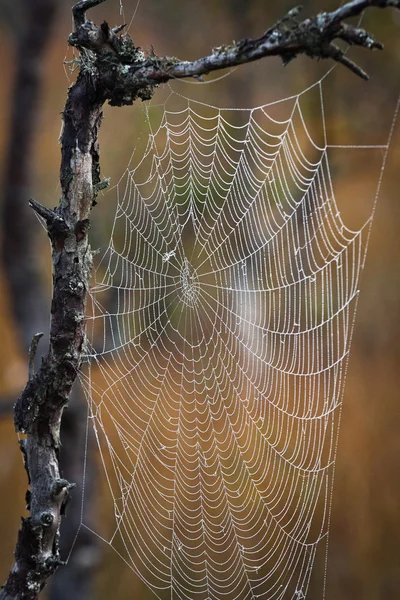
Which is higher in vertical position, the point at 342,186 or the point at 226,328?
the point at 342,186

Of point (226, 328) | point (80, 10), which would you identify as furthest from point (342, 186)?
point (80, 10)

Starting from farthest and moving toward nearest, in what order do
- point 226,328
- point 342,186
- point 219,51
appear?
1. point 342,186
2. point 226,328
3. point 219,51

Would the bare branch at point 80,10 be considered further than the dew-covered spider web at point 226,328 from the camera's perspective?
No

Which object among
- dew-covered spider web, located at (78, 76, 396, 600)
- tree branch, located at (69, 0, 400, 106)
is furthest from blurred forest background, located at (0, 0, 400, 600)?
tree branch, located at (69, 0, 400, 106)

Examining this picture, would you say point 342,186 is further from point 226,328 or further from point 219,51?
point 219,51

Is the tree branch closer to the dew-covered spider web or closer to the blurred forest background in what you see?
the dew-covered spider web

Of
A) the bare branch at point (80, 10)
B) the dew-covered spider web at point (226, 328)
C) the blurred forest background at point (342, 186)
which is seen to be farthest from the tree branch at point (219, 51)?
the blurred forest background at point (342, 186)

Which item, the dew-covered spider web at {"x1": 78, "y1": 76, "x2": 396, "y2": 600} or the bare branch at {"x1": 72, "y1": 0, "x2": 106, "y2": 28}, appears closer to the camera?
the bare branch at {"x1": 72, "y1": 0, "x2": 106, "y2": 28}

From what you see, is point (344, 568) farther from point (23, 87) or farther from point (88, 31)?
point (88, 31)

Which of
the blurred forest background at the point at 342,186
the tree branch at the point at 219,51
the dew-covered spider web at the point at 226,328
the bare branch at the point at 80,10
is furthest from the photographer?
the blurred forest background at the point at 342,186

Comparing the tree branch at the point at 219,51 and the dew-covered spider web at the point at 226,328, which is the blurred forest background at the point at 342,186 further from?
the tree branch at the point at 219,51

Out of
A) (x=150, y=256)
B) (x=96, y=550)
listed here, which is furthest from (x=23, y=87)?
(x=96, y=550)

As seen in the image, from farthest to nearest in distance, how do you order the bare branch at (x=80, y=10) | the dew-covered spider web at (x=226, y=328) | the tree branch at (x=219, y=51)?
the dew-covered spider web at (x=226, y=328), the bare branch at (x=80, y=10), the tree branch at (x=219, y=51)
